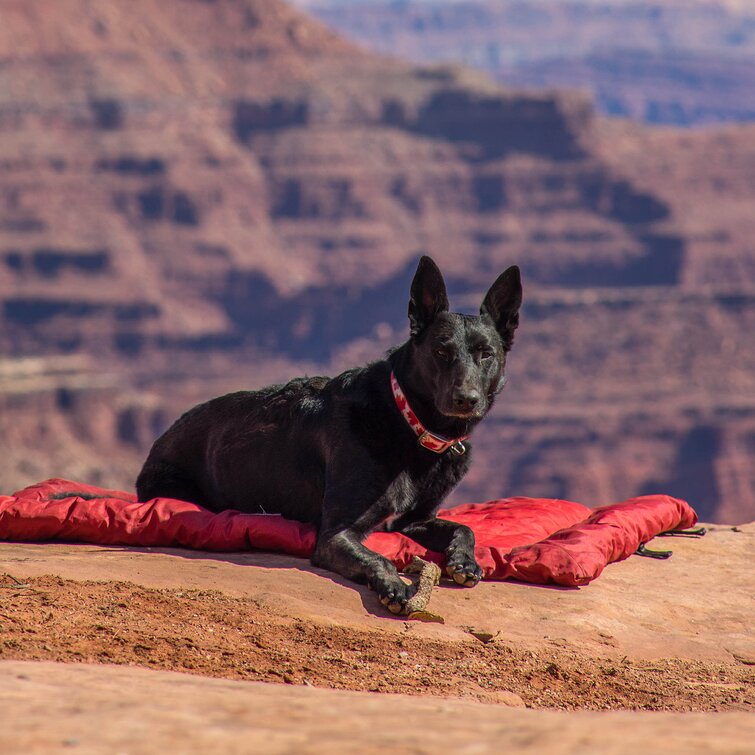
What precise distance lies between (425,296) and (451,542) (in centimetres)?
145

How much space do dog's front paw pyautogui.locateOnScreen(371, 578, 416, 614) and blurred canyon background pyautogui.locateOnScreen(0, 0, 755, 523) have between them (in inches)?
4182

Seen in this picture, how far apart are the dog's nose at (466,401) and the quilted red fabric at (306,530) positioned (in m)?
1.11

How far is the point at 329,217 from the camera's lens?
156875 millimetres

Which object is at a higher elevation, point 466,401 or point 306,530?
point 466,401

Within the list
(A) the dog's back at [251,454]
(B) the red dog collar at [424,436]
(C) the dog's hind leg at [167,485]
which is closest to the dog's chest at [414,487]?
(B) the red dog collar at [424,436]

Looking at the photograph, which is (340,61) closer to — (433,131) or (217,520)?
(433,131)

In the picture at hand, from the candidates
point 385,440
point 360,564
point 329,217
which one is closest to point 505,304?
point 385,440

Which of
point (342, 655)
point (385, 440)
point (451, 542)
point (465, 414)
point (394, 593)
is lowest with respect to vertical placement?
point (342, 655)

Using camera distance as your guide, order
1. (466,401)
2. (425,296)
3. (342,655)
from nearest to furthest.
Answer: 1. (342,655)
2. (466,401)
3. (425,296)

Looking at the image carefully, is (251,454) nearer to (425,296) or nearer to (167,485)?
(167,485)

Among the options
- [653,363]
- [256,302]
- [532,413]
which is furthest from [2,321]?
[653,363]

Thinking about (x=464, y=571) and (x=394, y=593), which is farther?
(x=464, y=571)

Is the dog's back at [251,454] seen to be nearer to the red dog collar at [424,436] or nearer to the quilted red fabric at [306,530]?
the quilted red fabric at [306,530]

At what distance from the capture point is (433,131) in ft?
522
